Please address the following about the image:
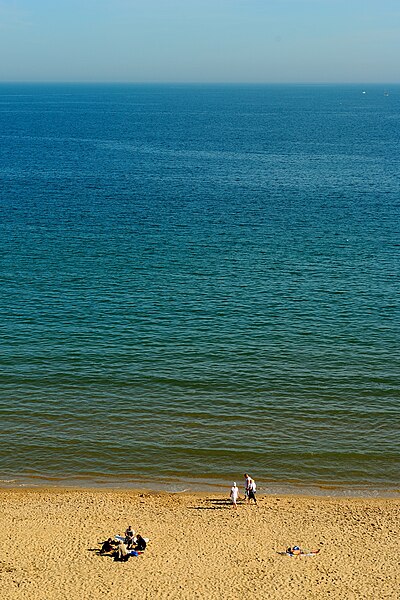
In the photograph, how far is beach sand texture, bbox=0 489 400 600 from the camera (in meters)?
25.7

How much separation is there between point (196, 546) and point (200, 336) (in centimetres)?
2185

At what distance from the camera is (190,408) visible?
40500 millimetres

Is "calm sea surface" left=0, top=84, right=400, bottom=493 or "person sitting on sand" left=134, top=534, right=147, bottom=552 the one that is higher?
"calm sea surface" left=0, top=84, right=400, bottom=493

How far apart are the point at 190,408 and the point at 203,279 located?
20957 millimetres

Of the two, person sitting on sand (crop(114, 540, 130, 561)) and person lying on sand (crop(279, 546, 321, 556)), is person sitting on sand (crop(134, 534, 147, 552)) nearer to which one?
person sitting on sand (crop(114, 540, 130, 561))

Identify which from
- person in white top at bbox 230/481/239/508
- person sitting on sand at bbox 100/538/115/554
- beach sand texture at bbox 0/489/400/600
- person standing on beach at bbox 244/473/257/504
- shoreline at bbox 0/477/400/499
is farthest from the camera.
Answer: shoreline at bbox 0/477/400/499

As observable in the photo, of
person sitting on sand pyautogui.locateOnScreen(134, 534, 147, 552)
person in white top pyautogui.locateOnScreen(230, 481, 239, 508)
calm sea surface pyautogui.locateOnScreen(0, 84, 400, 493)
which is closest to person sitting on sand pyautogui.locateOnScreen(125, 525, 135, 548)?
person sitting on sand pyautogui.locateOnScreen(134, 534, 147, 552)

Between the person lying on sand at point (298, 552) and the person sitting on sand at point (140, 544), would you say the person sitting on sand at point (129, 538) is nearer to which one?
the person sitting on sand at point (140, 544)

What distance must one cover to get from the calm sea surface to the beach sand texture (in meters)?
2.26

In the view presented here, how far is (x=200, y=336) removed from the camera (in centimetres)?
4909

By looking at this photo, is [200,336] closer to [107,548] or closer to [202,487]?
→ [202,487]

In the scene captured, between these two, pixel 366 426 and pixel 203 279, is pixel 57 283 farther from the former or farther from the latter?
pixel 366 426

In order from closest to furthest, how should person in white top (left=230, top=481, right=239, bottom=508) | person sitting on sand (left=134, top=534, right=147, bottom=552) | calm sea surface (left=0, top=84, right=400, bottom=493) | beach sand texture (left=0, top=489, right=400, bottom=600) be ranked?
beach sand texture (left=0, top=489, right=400, bottom=600), person sitting on sand (left=134, top=534, right=147, bottom=552), person in white top (left=230, top=481, right=239, bottom=508), calm sea surface (left=0, top=84, right=400, bottom=493)

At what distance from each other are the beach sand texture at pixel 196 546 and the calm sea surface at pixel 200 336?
88.9 inches
